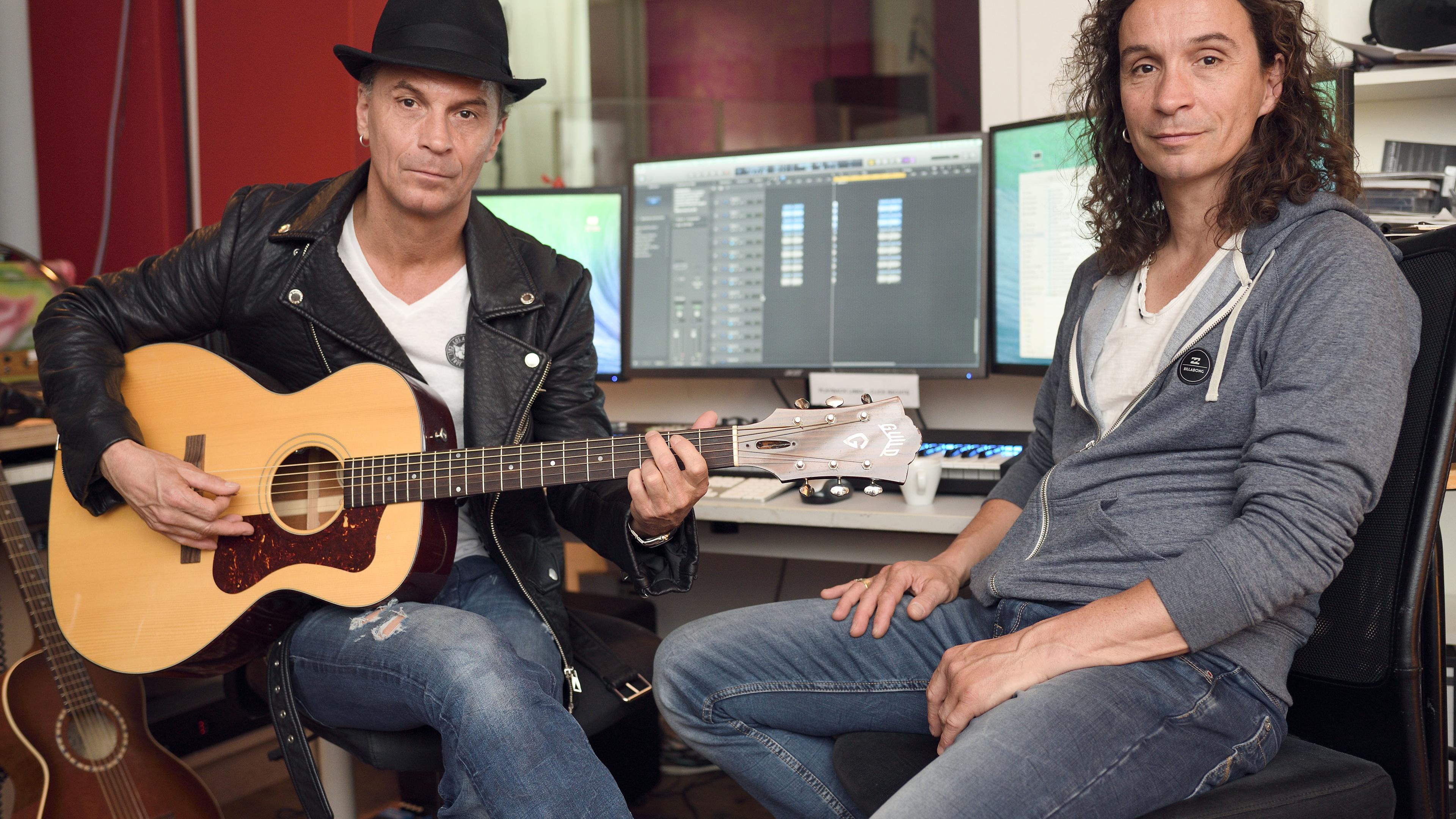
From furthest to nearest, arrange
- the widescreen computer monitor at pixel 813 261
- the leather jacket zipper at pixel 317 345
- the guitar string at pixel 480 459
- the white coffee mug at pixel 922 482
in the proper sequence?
the widescreen computer monitor at pixel 813 261 < the white coffee mug at pixel 922 482 < the leather jacket zipper at pixel 317 345 < the guitar string at pixel 480 459

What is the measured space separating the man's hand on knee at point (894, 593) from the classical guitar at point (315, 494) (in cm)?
19

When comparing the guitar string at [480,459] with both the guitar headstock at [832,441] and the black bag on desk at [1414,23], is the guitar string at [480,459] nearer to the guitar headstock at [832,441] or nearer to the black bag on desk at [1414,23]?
the guitar headstock at [832,441]

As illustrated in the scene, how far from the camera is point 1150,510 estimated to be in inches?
44.6

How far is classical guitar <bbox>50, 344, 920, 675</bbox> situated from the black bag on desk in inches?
52.1

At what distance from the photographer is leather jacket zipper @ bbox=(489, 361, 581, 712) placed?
1419mm

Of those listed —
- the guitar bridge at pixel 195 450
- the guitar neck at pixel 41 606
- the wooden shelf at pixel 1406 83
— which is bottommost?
the guitar neck at pixel 41 606

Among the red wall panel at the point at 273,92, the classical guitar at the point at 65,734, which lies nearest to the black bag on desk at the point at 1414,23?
the red wall panel at the point at 273,92

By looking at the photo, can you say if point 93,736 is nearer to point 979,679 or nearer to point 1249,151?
point 979,679

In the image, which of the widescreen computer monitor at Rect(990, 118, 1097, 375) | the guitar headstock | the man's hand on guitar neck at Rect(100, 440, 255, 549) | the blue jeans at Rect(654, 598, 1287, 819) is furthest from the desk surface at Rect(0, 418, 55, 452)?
the widescreen computer monitor at Rect(990, 118, 1097, 375)

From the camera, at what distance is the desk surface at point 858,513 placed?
62.1 inches

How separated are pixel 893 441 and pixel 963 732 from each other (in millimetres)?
344

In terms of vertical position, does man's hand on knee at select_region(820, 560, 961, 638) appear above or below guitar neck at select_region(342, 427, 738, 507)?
below

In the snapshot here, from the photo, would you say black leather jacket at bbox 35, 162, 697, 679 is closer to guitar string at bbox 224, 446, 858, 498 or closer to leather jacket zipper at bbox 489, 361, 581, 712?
leather jacket zipper at bbox 489, 361, 581, 712

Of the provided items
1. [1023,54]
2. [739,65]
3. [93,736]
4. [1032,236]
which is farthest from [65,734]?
[739,65]
